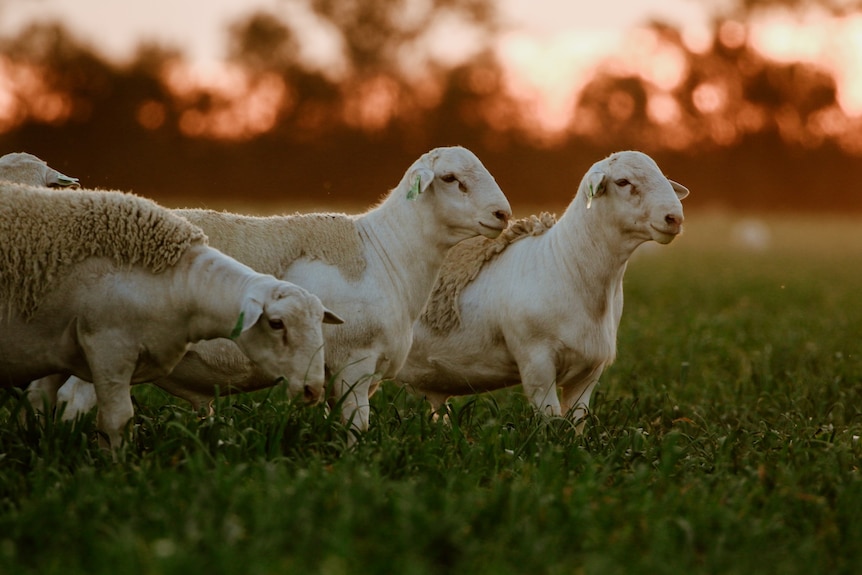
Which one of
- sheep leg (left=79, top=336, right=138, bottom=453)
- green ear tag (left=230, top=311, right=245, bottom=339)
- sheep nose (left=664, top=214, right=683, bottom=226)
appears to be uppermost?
sheep nose (left=664, top=214, right=683, bottom=226)

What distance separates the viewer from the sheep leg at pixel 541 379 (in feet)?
19.5

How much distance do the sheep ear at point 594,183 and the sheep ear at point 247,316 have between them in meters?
2.12

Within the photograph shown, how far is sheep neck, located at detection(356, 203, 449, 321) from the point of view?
5.73 metres

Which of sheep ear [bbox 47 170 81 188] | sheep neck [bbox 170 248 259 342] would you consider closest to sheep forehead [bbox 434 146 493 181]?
sheep neck [bbox 170 248 259 342]

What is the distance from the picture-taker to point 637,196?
597 cm

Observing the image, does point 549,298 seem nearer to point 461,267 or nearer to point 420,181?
point 461,267

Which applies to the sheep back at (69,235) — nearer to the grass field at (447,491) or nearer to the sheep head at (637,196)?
the grass field at (447,491)

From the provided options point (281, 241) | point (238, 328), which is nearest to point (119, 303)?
point (238, 328)

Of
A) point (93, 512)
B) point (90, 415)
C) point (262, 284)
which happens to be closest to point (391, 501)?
point (93, 512)

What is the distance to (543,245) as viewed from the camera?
21.1 feet

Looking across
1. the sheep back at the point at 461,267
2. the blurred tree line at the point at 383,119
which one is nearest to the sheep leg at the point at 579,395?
the sheep back at the point at 461,267

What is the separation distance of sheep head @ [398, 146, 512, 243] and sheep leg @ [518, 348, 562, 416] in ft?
2.50

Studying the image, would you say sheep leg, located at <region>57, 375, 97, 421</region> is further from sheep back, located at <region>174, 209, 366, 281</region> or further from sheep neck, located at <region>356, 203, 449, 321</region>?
sheep neck, located at <region>356, 203, 449, 321</region>

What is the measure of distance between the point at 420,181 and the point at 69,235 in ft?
5.79
